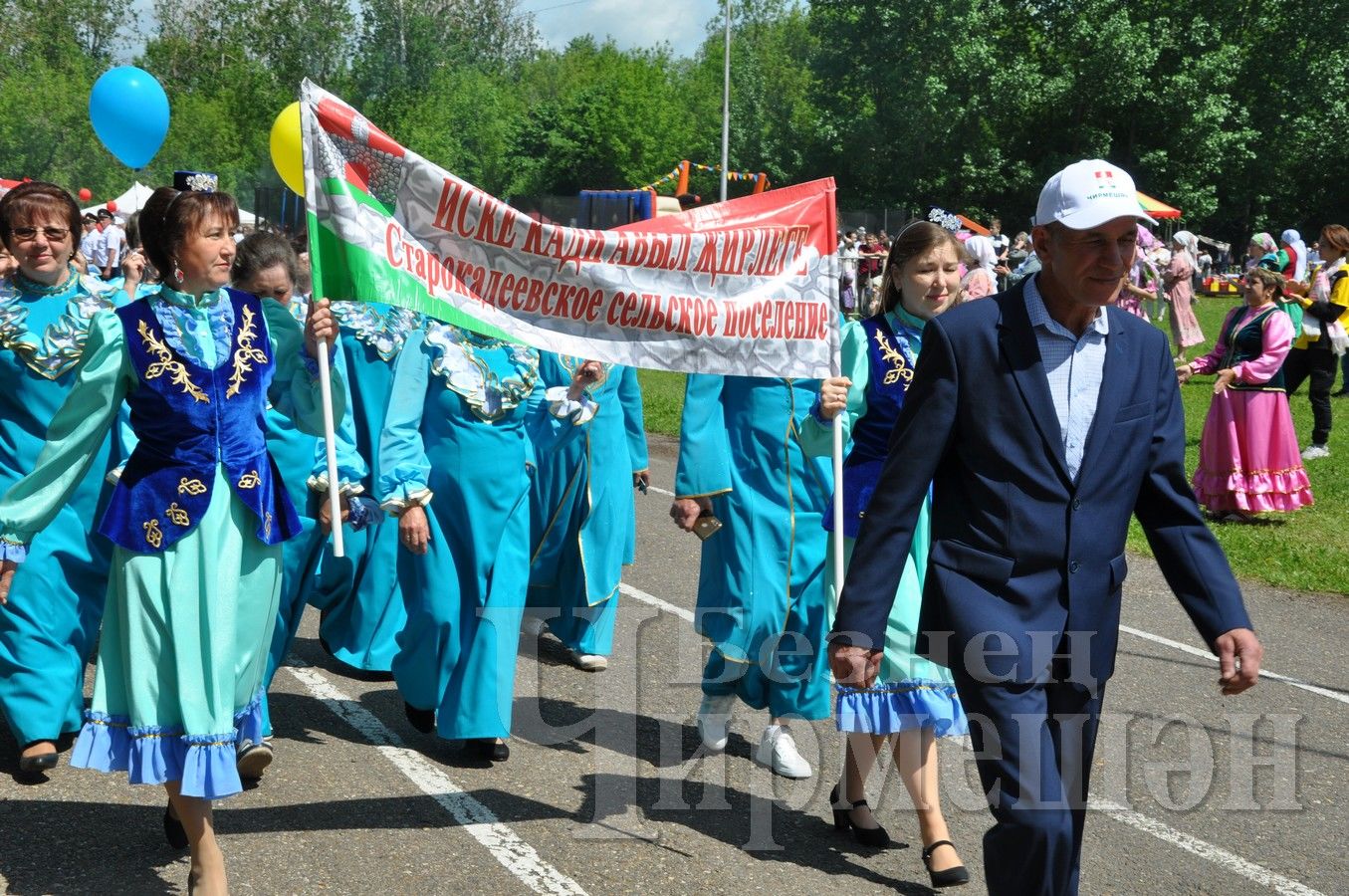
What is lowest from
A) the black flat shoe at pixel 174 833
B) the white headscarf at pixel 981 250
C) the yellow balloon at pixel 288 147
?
the black flat shoe at pixel 174 833

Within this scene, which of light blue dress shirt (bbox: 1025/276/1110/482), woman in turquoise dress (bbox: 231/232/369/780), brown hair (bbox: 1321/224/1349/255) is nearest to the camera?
light blue dress shirt (bbox: 1025/276/1110/482)

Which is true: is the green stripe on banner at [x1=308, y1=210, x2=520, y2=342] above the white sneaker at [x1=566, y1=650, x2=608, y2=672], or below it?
above

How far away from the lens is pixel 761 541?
5.50 m

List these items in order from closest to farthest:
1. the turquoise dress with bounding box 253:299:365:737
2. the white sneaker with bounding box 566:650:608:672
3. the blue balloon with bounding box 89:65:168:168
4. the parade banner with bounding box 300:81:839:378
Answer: the parade banner with bounding box 300:81:839:378 < the turquoise dress with bounding box 253:299:365:737 < the white sneaker with bounding box 566:650:608:672 < the blue balloon with bounding box 89:65:168:168

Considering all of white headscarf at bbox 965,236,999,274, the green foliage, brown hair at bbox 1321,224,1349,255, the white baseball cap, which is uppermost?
the green foliage

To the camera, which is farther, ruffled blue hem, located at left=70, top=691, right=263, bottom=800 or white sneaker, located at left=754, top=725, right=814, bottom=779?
white sneaker, located at left=754, top=725, right=814, bottom=779

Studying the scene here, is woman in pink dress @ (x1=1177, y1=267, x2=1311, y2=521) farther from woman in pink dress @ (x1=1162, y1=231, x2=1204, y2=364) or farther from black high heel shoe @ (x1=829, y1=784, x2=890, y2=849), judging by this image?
woman in pink dress @ (x1=1162, y1=231, x2=1204, y2=364)

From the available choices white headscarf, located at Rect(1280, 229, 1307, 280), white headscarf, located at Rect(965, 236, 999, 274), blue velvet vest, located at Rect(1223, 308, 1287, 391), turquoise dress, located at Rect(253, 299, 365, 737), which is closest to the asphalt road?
turquoise dress, located at Rect(253, 299, 365, 737)

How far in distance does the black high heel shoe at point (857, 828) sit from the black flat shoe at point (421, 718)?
5.48 feet

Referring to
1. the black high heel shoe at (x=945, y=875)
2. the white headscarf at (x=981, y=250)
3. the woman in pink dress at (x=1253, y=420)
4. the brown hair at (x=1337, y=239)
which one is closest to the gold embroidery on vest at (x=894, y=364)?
the black high heel shoe at (x=945, y=875)

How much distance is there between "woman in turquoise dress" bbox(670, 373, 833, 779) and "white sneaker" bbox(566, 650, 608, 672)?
129cm

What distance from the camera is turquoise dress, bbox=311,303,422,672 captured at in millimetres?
6359

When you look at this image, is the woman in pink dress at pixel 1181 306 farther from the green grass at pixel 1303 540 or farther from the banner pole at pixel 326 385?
the banner pole at pixel 326 385

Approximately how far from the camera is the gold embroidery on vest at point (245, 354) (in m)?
4.14
